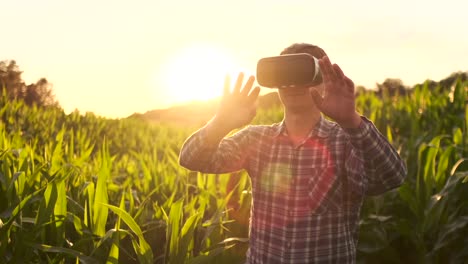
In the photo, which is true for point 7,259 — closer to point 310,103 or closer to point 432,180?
point 310,103

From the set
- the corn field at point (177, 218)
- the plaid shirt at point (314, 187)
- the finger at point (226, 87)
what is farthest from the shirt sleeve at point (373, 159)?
the corn field at point (177, 218)

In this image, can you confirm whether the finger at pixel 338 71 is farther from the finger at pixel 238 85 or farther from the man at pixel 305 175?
the finger at pixel 238 85

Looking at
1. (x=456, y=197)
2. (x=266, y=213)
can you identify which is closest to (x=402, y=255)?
(x=456, y=197)

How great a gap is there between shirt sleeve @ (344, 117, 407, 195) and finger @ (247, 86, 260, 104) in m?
0.35

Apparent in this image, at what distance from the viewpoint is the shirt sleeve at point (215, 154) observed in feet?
6.32

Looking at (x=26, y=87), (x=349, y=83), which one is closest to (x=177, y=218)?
(x=349, y=83)

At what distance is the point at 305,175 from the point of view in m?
1.86

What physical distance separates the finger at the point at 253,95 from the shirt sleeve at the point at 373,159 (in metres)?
0.35

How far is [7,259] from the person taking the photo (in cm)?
198

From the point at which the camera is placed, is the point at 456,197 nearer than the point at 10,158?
Yes

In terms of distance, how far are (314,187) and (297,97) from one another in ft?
1.07

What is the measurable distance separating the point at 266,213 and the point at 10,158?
1.74 m

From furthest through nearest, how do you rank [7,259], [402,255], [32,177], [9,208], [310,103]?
[402,255] → [32,177] → [9,208] → [7,259] → [310,103]

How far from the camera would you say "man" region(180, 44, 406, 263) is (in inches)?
70.8
